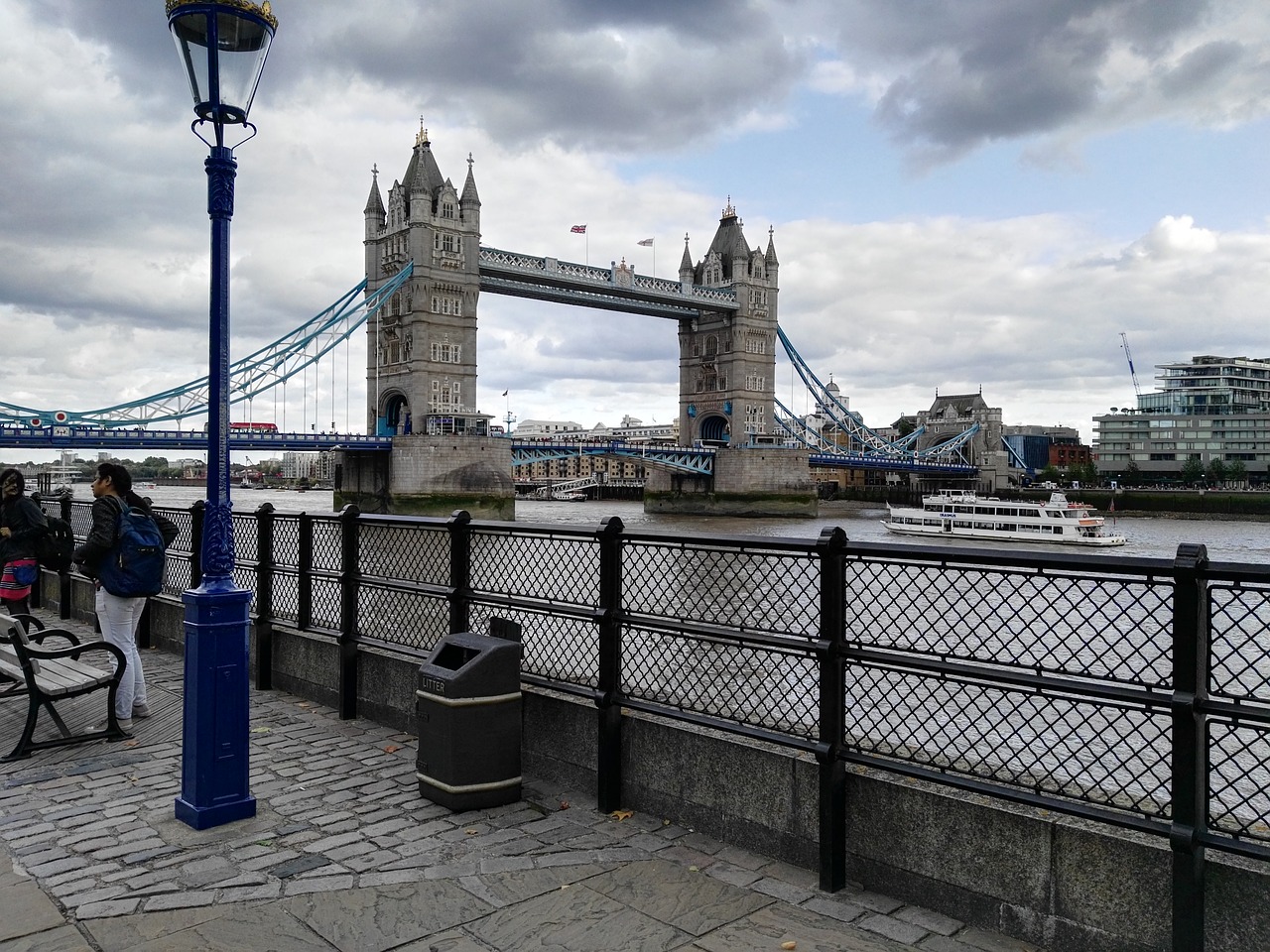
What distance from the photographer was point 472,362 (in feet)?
202

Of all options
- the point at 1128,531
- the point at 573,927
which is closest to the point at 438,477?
the point at 1128,531

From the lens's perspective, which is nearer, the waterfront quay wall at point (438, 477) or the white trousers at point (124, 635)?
the white trousers at point (124, 635)

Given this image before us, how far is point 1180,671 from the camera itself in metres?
3.09

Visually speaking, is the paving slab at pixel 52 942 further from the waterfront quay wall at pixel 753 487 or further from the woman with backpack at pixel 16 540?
the waterfront quay wall at pixel 753 487

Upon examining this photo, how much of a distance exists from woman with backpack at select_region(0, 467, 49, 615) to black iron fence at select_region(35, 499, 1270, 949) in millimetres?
1545

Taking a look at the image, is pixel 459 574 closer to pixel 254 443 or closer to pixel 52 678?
pixel 52 678

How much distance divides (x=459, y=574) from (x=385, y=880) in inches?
82.5

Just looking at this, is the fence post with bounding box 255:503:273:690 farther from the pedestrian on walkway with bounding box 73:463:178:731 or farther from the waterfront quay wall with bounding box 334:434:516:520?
the waterfront quay wall with bounding box 334:434:516:520

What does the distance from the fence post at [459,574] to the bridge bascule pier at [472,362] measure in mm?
46537

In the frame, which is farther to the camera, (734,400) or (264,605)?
(734,400)

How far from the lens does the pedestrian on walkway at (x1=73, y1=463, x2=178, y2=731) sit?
607 centimetres

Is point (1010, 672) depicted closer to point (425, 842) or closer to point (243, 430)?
point (425, 842)

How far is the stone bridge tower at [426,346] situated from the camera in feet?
179

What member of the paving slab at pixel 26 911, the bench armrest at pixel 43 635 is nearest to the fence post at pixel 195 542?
the bench armrest at pixel 43 635
